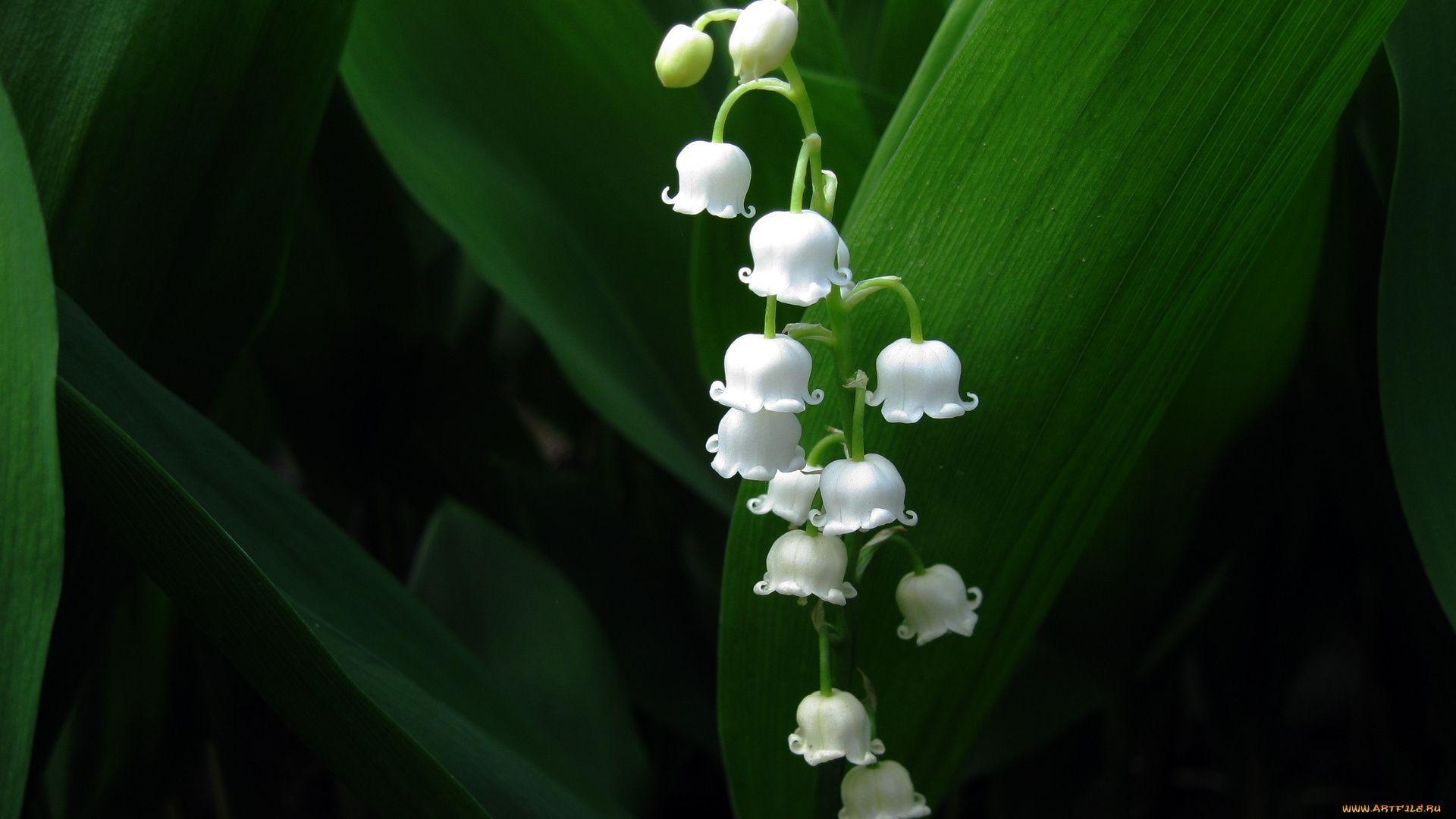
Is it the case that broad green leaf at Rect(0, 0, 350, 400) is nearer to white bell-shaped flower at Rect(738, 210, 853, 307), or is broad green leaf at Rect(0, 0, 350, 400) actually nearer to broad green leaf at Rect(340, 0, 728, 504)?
broad green leaf at Rect(340, 0, 728, 504)

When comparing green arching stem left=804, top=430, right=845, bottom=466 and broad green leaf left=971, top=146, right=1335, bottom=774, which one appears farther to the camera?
broad green leaf left=971, top=146, right=1335, bottom=774

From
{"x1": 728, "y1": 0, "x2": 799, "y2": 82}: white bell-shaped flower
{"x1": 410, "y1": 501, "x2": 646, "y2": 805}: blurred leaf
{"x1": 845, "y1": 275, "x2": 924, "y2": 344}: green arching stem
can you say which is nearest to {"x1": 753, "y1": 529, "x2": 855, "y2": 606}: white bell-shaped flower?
{"x1": 845, "y1": 275, "x2": 924, "y2": 344}: green arching stem

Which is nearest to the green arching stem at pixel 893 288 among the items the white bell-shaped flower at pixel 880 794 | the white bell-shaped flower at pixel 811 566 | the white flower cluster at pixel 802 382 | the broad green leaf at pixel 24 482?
the white flower cluster at pixel 802 382

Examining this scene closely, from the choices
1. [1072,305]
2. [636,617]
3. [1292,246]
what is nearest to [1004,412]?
[1072,305]

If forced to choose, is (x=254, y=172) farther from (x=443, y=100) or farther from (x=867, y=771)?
(x=867, y=771)

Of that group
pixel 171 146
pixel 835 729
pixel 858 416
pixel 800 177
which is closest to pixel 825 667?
pixel 835 729
